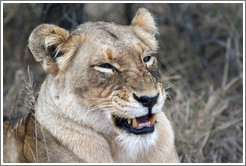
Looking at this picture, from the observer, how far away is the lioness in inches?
102

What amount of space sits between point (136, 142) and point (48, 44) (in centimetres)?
80

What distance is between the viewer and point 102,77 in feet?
8.75

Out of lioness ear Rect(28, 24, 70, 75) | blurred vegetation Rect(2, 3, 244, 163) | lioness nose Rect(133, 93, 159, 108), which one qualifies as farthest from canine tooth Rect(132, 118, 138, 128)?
blurred vegetation Rect(2, 3, 244, 163)

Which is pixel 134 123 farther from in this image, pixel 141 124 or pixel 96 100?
pixel 96 100

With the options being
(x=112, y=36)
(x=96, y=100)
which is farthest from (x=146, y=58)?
(x=96, y=100)

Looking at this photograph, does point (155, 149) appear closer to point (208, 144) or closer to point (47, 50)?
point (47, 50)

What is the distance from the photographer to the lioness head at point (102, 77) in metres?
2.53

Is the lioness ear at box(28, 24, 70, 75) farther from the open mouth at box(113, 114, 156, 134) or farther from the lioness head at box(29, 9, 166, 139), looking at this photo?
the open mouth at box(113, 114, 156, 134)

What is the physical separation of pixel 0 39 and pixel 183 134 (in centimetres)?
185

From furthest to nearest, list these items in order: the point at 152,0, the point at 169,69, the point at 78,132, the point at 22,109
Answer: the point at 169,69 → the point at 152,0 → the point at 22,109 → the point at 78,132

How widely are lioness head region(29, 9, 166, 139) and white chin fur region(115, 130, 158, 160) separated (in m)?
0.03

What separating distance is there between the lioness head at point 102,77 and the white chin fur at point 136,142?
0.10 feet

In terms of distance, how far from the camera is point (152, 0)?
5.21 metres

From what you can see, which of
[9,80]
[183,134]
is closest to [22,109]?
[9,80]
